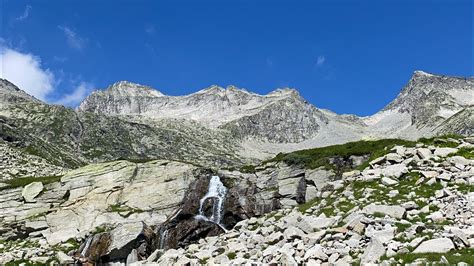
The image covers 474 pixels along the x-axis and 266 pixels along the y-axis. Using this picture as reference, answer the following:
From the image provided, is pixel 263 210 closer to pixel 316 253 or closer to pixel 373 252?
pixel 316 253

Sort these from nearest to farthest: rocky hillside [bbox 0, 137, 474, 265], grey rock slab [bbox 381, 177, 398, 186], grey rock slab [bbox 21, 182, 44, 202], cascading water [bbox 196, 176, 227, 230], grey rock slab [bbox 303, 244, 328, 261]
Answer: grey rock slab [bbox 303, 244, 328, 261] → rocky hillside [bbox 0, 137, 474, 265] → grey rock slab [bbox 381, 177, 398, 186] → cascading water [bbox 196, 176, 227, 230] → grey rock slab [bbox 21, 182, 44, 202]

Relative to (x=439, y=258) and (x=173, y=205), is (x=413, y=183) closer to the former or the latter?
(x=439, y=258)

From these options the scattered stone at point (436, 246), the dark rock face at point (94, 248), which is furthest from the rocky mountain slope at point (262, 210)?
the dark rock face at point (94, 248)

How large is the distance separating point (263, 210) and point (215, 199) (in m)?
6.68

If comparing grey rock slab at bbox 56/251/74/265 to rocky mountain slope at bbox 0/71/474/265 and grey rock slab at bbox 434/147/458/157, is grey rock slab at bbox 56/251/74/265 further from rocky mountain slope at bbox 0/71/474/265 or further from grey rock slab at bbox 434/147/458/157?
grey rock slab at bbox 434/147/458/157

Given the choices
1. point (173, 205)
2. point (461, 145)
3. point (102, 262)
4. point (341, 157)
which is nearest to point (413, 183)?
point (461, 145)

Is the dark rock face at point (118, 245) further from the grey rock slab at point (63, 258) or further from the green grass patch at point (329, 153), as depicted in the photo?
the green grass patch at point (329, 153)

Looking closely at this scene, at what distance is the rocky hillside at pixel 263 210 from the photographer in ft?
69.3

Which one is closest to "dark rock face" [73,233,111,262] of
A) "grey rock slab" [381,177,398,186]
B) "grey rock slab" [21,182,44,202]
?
"grey rock slab" [21,182,44,202]

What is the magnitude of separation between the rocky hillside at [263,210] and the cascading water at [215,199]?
13 cm

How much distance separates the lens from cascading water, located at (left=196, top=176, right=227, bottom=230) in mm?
52656

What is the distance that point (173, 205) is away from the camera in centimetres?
5612

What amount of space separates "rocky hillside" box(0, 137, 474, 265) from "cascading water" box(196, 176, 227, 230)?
126 mm

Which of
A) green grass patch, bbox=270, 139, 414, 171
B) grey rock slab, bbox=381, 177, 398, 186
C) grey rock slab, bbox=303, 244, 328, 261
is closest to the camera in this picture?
grey rock slab, bbox=303, 244, 328, 261
